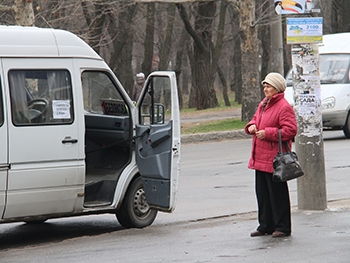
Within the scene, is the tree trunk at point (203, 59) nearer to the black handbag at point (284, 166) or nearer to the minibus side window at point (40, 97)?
the minibus side window at point (40, 97)

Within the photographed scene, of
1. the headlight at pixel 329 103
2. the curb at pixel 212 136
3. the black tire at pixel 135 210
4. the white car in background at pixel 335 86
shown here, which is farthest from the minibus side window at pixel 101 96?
the curb at pixel 212 136

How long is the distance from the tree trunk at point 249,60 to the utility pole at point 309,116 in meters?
13.7

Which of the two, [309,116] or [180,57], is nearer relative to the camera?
[309,116]

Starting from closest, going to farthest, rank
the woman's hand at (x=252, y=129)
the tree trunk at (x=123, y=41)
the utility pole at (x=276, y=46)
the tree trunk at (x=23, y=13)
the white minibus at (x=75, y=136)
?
1. the woman's hand at (x=252, y=129)
2. the white minibus at (x=75, y=136)
3. the tree trunk at (x=23, y=13)
4. the utility pole at (x=276, y=46)
5. the tree trunk at (x=123, y=41)

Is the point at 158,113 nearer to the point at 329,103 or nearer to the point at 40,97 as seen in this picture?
the point at 40,97

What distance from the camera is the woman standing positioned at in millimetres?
7867

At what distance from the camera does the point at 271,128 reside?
25.8ft

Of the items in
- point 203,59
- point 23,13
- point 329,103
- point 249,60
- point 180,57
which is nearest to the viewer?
point 329,103

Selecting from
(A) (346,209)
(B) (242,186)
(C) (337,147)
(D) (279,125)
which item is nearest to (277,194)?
(D) (279,125)

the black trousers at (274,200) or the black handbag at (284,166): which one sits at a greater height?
the black handbag at (284,166)

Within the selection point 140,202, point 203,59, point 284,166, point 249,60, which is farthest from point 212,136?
point 203,59

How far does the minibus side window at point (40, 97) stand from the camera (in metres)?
8.25

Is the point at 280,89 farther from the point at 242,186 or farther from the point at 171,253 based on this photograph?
the point at 242,186

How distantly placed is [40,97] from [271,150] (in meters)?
2.45
